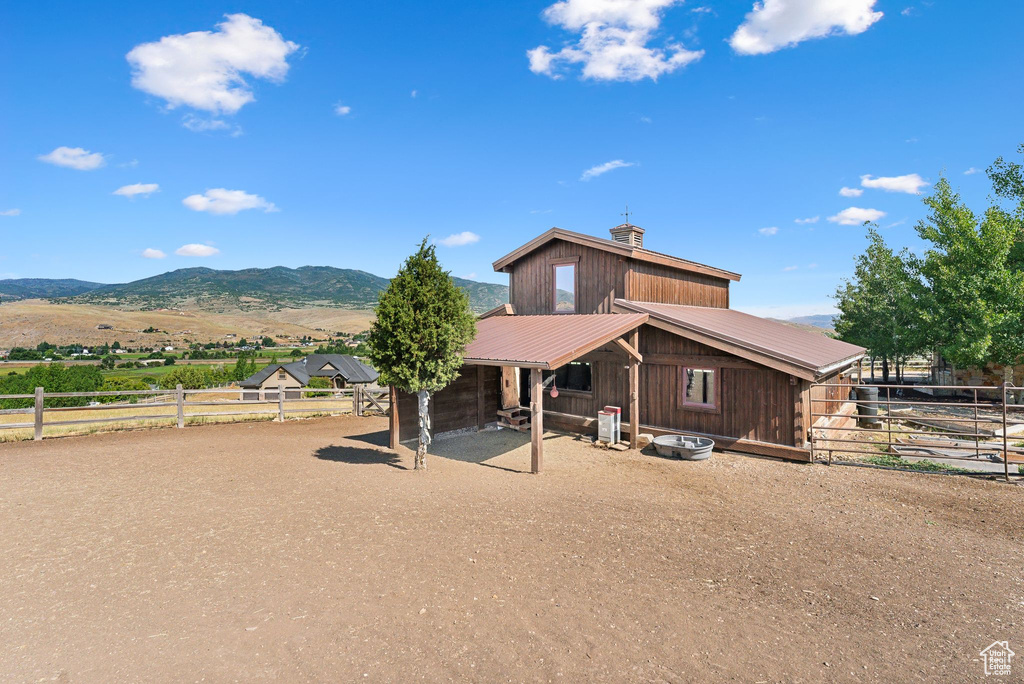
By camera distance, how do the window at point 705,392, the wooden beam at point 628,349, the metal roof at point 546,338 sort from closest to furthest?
the metal roof at point 546,338 < the wooden beam at point 628,349 < the window at point 705,392

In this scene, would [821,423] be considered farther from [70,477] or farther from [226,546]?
[70,477]

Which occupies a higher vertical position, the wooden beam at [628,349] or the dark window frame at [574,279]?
the dark window frame at [574,279]

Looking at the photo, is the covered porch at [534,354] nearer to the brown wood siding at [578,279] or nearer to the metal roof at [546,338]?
the metal roof at [546,338]

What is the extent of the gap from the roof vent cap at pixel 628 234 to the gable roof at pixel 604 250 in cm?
95

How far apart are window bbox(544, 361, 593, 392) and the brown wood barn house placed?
38mm

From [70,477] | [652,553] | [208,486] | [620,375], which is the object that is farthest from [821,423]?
[70,477]

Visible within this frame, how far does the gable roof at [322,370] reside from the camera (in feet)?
185

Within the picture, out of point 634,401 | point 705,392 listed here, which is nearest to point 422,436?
point 634,401

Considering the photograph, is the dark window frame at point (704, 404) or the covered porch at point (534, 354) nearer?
the covered porch at point (534, 354)

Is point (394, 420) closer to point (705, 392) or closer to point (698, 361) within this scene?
point (698, 361)

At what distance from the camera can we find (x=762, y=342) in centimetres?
1352

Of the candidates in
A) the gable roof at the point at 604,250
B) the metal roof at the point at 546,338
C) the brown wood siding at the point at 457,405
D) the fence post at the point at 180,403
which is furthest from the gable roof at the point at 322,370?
the metal roof at the point at 546,338

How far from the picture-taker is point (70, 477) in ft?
34.2

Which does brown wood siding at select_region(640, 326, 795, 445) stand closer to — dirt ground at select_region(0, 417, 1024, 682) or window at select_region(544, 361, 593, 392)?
dirt ground at select_region(0, 417, 1024, 682)
